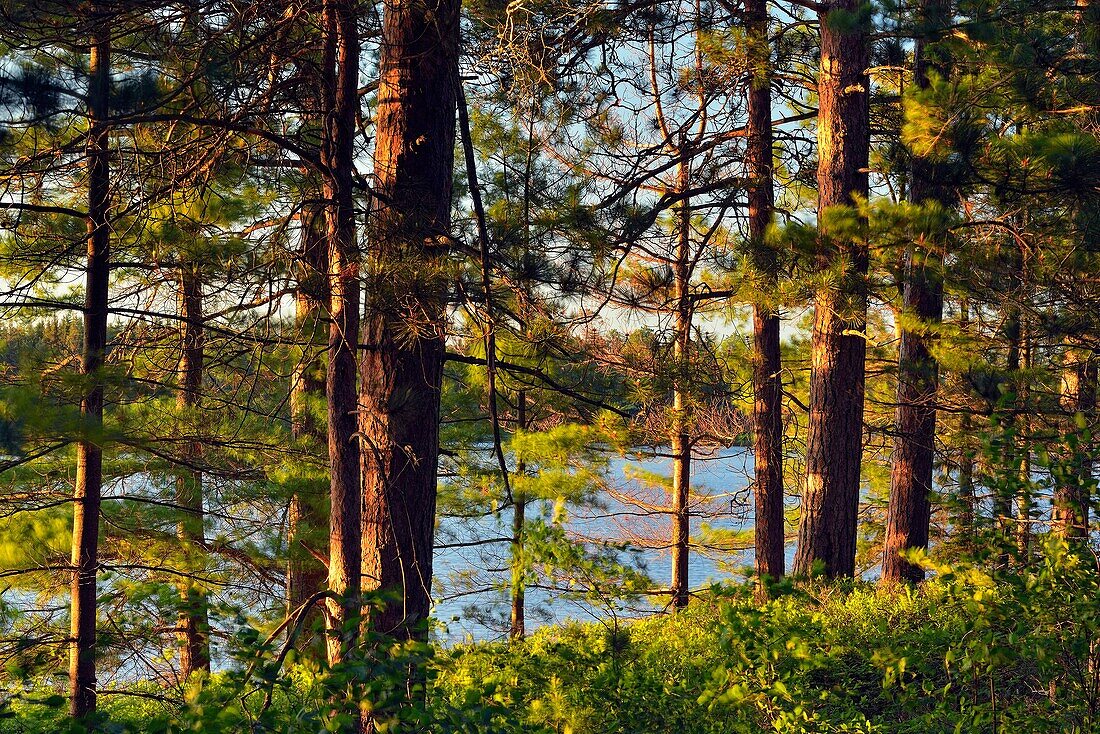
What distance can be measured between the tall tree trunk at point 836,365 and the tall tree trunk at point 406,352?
145 inches

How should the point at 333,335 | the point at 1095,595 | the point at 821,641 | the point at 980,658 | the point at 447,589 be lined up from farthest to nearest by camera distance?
the point at 447,589 → the point at 333,335 → the point at 821,641 → the point at 1095,595 → the point at 980,658

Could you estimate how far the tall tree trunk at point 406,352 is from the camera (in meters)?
4.58

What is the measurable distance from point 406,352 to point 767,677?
232cm

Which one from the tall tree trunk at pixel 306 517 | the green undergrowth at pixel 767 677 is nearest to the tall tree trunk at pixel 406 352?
the green undergrowth at pixel 767 677

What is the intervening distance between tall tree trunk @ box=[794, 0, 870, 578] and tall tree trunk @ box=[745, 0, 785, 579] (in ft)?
3.68

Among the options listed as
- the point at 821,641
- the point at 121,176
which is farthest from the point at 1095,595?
the point at 121,176

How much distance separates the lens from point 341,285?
488cm

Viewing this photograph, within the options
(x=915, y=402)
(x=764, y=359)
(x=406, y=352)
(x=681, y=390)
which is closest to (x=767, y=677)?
(x=406, y=352)

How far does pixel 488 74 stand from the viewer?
5.30m

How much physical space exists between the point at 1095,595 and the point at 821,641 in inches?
53.2

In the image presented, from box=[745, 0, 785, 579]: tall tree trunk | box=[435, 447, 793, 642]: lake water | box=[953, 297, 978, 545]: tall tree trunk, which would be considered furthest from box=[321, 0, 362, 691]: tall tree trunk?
box=[435, 447, 793, 642]: lake water

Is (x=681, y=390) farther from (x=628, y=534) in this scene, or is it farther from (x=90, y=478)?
(x=628, y=534)

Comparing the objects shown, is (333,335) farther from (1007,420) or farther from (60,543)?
(60,543)

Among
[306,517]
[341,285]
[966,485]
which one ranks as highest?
[341,285]
